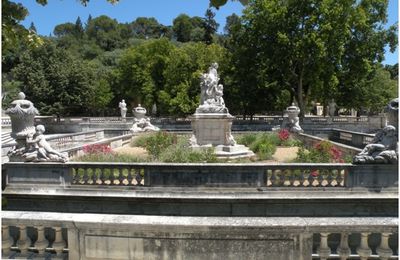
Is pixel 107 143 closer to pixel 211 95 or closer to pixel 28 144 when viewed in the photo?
pixel 211 95

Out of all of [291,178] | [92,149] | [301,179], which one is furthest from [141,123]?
[301,179]

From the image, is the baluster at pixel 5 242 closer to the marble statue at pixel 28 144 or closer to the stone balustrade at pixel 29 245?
the stone balustrade at pixel 29 245

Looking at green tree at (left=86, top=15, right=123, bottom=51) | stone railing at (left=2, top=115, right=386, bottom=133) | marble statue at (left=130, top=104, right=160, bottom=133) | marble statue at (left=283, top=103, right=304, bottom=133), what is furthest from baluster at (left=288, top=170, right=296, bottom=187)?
green tree at (left=86, top=15, right=123, bottom=51)

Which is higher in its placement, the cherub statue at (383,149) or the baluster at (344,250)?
the cherub statue at (383,149)

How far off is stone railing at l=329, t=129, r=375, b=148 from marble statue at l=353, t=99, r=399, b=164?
7573 millimetres

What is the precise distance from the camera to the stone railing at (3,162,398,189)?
8719mm

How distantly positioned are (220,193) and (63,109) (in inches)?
1623

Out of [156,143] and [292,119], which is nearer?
[156,143]

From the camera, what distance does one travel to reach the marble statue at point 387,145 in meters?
8.26

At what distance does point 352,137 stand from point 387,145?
11.3 meters

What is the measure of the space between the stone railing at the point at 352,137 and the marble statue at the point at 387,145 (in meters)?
7.57

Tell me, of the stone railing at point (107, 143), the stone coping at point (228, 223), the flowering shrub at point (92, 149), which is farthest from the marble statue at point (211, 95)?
the stone coping at point (228, 223)

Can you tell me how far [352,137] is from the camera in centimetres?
1914

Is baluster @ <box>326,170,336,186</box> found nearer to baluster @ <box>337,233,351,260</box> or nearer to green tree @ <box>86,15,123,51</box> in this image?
baluster @ <box>337,233,351,260</box>
